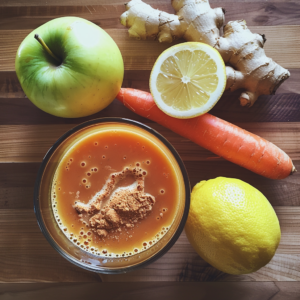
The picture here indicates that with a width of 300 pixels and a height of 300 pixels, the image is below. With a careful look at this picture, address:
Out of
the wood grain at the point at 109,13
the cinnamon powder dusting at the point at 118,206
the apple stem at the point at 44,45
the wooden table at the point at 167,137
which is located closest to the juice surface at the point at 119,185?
the cinnamon powder dusting at the point at 118,206

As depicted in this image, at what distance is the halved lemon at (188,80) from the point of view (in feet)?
3.79

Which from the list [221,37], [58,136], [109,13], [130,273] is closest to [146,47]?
[109,13]

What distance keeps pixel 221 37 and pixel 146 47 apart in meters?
0.36

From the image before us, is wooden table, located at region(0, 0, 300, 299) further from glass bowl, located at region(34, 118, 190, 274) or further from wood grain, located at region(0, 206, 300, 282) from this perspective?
glass bowl, located at region(34, 118, 190, 274)

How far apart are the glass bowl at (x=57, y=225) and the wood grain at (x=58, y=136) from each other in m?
0.22

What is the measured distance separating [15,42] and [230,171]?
1241 millimetres

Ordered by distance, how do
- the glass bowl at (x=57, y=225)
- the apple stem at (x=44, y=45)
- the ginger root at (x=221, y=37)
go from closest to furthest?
the apple stem at (x=44, y=45)
the glass bowl at (x=57, y=225)
the ginger root at (x=221, y=37)

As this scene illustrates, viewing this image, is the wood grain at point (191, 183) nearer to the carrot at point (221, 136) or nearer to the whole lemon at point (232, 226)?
the carrot at point (221, 136)

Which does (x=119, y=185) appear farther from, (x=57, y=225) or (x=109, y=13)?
(x=109, y=13)

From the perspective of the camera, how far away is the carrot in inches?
49.6

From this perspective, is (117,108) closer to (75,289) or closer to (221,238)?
(221,238)

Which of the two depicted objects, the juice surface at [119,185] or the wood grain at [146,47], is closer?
the juice surface at [119,185]

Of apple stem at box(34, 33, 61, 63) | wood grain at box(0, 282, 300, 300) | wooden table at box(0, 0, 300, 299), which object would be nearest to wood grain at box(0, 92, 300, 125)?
wooden table at box(0, 0, 300, 299)

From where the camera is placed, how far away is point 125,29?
1.33 m
